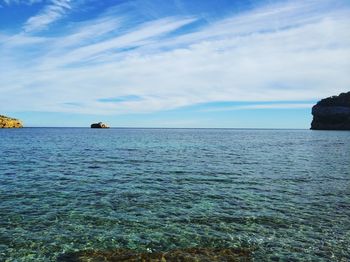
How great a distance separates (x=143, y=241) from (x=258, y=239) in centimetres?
597

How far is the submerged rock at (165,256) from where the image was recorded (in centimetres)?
1477

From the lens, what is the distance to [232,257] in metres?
15.1

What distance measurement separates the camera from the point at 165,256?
15.1 m

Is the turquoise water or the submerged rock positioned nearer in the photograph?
the submerged rock

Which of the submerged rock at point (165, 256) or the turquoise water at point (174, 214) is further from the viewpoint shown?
the turquoise water at point (174, 214)

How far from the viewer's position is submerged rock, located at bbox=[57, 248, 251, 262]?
14.8 m

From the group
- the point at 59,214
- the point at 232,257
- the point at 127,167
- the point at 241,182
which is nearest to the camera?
the point at 232,257

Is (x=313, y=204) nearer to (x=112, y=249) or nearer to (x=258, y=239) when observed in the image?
(x=258, y=239)

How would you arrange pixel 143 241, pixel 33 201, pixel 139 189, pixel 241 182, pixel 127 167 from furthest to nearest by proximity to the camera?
pixel 127 167 → pixel 241 182 → pixel 139 189 → pixel 33 201 → pixel 143 241

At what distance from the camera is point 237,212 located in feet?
72.7

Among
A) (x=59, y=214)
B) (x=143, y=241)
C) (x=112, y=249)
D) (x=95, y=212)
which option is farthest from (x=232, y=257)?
(x=59, y=214)

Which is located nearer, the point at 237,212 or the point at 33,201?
the point at 237,212

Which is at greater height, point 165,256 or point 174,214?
point 174,214

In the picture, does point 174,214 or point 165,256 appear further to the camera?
point 174,214
